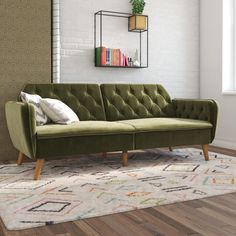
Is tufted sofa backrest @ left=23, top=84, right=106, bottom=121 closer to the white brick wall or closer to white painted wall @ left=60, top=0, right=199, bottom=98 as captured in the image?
the white brick wall

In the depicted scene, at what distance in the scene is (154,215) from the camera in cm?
208

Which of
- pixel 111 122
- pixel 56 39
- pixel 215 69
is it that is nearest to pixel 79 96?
pixel 111 122

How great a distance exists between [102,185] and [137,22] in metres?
2.44

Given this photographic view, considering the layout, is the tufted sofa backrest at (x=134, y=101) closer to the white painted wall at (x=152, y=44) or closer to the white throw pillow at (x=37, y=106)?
the white painted wall at (x=152, y=44)

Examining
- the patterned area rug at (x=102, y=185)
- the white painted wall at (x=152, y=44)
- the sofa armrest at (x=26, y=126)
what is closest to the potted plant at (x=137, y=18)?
the white painted wall at (x=152, y=44)

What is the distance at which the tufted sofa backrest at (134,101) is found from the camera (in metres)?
3.93

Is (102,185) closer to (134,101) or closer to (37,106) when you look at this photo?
(37,106)

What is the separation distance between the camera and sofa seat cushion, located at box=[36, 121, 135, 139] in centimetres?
292

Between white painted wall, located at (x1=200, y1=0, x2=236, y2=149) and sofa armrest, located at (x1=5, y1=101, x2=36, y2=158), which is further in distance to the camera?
white painted wall, located at (x1=200, y1=0, x2=236, y2=149)

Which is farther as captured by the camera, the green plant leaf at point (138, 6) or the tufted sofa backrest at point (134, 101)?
the green plant leaf at point (138, 6)

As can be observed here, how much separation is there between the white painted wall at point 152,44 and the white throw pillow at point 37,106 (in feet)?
3.09

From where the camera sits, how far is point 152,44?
480 cm

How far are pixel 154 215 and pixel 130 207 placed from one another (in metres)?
0.18

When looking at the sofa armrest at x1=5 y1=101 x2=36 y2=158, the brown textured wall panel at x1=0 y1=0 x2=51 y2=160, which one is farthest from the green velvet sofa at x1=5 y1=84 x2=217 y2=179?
the brown textured wall panel at x1=0 y1=0 x2=51 y2=160
